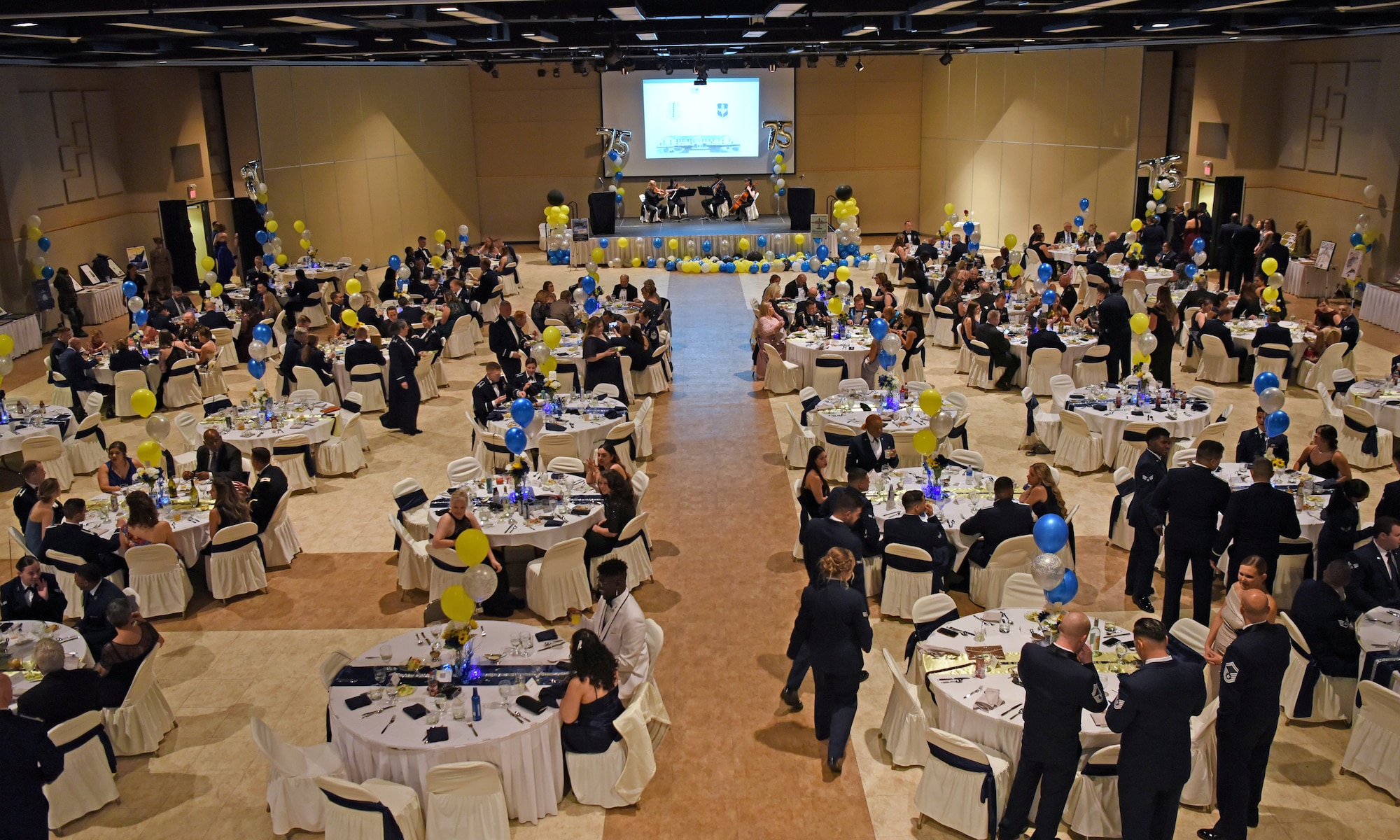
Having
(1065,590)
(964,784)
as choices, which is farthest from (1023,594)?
(964,784)

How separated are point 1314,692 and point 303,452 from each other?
9066mm

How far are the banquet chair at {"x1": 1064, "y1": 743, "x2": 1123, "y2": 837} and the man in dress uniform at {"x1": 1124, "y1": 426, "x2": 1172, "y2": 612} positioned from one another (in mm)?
2928

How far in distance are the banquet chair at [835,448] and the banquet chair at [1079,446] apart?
223 cm

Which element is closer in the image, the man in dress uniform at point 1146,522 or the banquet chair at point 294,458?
the man in dress uniform at point 1146,522

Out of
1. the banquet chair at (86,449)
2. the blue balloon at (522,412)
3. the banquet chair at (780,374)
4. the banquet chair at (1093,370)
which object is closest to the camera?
the blue balloon at (522,412)

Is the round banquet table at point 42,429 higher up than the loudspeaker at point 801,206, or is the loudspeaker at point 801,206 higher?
the loudspeaker at point 801,206

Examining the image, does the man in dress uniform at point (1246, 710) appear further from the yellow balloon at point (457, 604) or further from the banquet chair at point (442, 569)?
the banquet chair at point (442, 569)

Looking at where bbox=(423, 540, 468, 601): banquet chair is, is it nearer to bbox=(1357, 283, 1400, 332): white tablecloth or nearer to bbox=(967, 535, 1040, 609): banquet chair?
bbox=(967, 535, 1040, 609): banquet chair

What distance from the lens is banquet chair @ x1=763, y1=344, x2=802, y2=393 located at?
13.9 metres

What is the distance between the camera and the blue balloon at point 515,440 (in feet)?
29.3

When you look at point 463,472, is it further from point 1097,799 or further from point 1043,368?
point 1043,368

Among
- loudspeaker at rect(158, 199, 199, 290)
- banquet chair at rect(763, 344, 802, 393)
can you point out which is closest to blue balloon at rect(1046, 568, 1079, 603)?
banquet chair at rect(763, 344, 802, 393)

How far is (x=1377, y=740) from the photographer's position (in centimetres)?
612

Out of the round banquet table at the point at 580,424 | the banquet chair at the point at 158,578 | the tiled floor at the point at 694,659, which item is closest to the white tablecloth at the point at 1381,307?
the tiled floor at the point at 694,659
